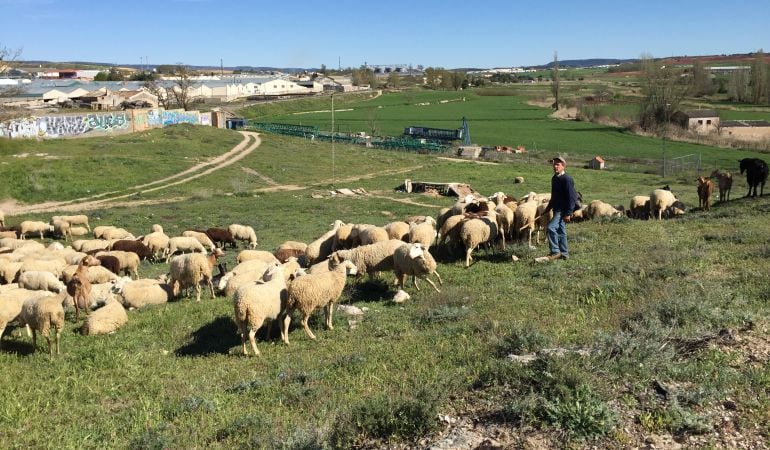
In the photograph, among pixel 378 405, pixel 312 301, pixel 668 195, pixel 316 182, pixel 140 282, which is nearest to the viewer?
pixel 378 405

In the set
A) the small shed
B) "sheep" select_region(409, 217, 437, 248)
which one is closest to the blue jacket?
"sheep" select_region(409, 217, 437, 248)

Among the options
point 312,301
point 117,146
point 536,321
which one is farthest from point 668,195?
point 117,146

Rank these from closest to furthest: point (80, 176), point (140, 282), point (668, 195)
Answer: point (140, 282), point (668, 195), point (80, 176)

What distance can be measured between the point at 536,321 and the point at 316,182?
39325 mm

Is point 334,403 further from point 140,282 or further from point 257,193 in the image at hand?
point 257,193

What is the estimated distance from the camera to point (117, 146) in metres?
52.3

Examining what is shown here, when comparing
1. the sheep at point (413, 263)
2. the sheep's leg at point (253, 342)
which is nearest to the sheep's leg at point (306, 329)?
the sheep's leg at point (253, 342)

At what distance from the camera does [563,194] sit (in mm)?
13898

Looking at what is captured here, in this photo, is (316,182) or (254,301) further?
(316,182)

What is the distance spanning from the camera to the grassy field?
6.34 meters

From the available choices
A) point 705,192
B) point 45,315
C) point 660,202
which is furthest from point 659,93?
point 45,315

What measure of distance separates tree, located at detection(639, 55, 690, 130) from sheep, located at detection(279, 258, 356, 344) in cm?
8168

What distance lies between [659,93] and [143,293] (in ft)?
282

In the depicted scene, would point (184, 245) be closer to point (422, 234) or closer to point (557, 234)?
point (422, 234)
